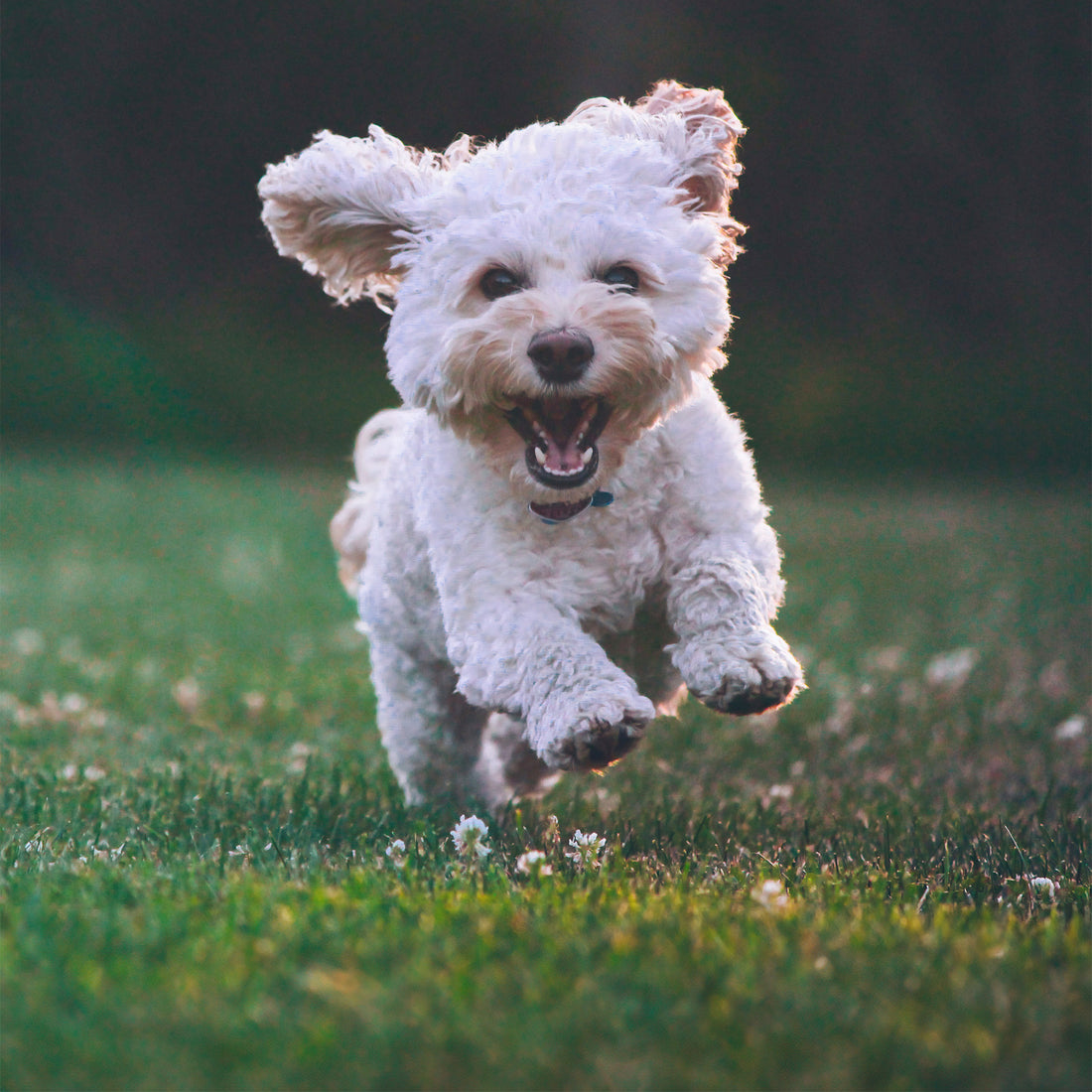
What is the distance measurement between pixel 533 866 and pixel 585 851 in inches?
10.9

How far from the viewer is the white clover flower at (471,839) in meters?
3.34

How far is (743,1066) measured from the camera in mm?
1960

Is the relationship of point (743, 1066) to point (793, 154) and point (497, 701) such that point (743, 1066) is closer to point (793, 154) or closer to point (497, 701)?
point (497, 701)

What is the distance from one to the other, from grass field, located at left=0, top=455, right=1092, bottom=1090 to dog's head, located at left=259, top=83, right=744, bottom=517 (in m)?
1.01

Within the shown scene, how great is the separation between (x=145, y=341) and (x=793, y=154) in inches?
359

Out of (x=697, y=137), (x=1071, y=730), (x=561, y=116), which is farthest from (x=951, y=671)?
(x=561, y=116)

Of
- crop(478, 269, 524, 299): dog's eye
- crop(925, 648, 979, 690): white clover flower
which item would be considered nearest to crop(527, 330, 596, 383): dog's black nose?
crop(478, 269, 524, 299): dog's eye

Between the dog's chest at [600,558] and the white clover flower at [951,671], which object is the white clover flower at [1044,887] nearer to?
the dog's chest at [600,558]

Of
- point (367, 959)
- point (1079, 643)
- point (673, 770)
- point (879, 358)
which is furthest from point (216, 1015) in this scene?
point (879, 358)

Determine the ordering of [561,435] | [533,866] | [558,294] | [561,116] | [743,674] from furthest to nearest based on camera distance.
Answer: [561,116], [561,435], [558,294], [743,674], [533,866]

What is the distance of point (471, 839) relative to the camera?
3.37m

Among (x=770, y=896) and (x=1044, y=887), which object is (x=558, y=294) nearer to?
(x=770, y=896)

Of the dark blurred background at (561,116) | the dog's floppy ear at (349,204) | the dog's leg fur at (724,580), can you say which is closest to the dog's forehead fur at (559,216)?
the dog's floppy ear at (349,204)

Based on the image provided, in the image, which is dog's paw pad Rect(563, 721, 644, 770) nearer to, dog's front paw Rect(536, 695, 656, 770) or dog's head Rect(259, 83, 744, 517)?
dog's front paw Rect(536, 695, 656, 770)
